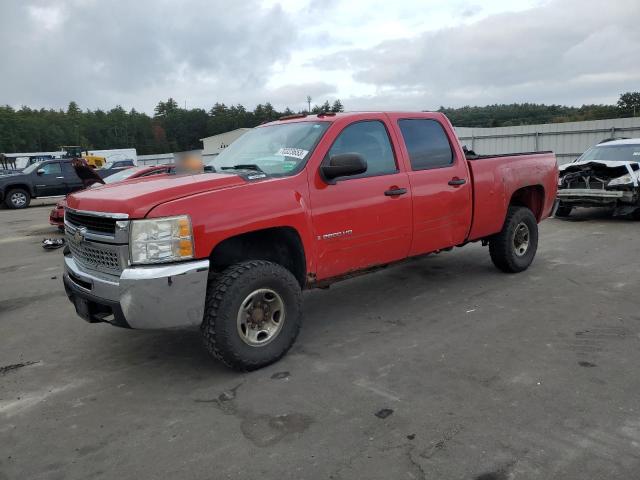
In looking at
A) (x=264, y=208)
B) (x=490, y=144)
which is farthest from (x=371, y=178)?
(x=490, y=144)

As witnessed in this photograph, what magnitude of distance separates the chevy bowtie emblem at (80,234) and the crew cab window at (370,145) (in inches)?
80.6

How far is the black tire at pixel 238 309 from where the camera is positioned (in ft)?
12.0

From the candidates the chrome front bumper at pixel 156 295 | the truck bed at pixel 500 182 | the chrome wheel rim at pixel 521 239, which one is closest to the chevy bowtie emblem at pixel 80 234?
the chrome front bumper at pixel 156 295

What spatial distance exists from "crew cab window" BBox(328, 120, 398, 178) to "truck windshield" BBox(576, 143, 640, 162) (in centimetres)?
818

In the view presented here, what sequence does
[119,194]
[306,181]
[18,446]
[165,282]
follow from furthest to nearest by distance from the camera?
[306,181] < [119,194] < [165,282] < [18,446]

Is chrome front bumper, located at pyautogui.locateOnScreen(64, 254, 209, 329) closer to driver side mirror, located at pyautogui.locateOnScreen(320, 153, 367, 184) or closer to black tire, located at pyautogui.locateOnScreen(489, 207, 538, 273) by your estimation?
driver side mirror, located at pyautogui.locateOnScreen(320, 153, 367, 184)

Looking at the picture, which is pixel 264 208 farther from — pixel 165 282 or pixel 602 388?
pixel 602 388

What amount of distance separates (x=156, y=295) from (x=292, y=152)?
171 centimetres

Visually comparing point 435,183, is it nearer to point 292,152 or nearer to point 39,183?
point 292,152

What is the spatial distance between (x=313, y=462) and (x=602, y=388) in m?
2.05

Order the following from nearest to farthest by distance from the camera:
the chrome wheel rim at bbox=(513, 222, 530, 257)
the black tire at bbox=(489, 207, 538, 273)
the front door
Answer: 1. the front door
2. the black tire at bbox=(489, 207, 538, 273)
3. the chrome wheel rim at bbox=(513, 222, 530, 257)

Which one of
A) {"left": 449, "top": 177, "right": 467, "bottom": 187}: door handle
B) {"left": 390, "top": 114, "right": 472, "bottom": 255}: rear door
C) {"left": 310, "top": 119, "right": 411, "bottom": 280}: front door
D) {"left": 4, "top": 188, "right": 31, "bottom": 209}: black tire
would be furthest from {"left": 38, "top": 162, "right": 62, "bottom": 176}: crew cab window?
{"left": 449, "top": 177, "right": 467, "bottom": 187}: door handle

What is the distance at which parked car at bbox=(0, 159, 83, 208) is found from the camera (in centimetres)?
1914

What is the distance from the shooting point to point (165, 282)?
3.40m
